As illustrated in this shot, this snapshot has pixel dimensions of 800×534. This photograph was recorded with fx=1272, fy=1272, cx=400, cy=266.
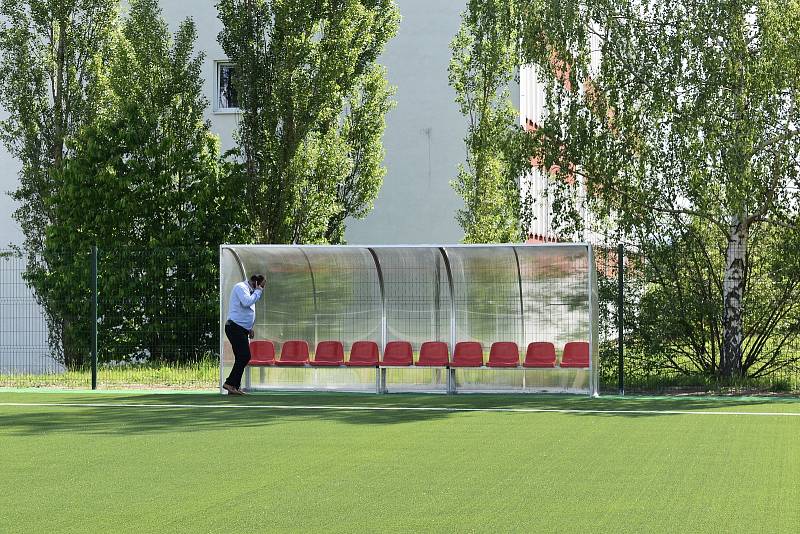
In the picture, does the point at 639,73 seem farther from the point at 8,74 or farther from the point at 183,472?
the point at 8,74

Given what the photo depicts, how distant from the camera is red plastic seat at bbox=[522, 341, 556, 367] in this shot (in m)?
19.2

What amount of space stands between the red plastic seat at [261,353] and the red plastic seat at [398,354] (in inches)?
71.4

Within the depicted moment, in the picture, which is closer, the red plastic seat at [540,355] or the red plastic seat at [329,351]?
the red plastic seat at [540,355]

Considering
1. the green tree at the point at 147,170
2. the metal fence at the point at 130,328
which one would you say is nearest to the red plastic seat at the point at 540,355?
the metal fence at the point at 130,328

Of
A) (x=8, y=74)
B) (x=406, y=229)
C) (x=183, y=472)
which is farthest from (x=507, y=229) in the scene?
(x=183, y=472)

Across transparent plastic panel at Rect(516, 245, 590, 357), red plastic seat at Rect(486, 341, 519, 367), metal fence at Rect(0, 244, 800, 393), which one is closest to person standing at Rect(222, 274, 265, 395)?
metal fence at Rect(0, 244, 800, 393)

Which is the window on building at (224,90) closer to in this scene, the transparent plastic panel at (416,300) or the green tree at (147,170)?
the green tree at (147,170)

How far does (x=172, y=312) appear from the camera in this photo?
23984mm

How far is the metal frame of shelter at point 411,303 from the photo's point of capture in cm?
1981

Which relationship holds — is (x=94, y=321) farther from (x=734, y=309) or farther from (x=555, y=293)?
(x=734, y=309)

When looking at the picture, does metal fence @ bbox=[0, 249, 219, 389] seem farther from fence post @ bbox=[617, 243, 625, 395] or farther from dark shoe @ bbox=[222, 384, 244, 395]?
fence post @ bbox=[617, 243, 625, 395]

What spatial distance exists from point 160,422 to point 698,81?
10.2 m

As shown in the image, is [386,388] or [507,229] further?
[507,229]

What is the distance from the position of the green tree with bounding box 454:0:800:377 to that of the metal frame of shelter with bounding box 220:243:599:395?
69.2 inches
